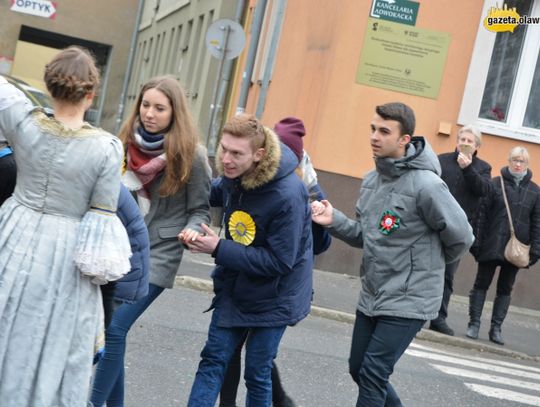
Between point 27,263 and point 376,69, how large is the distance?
36.8 ft

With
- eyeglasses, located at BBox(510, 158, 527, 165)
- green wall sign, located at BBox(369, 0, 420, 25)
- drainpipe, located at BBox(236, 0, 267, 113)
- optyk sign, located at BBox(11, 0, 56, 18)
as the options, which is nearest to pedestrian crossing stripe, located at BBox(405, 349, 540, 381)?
eyeglasses, located at BBox(510, 158, 527, 165)

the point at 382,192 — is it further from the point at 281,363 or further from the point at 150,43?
the point at 150,43

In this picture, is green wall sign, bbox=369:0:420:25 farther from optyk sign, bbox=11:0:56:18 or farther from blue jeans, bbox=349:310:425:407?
optyk sign, bbox=11:0:56:18

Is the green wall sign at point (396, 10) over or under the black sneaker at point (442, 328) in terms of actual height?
over

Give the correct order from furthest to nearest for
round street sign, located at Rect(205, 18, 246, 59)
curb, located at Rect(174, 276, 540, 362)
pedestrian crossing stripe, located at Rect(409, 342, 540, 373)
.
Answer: round street sign, located at Rect(205, 18, 246, 59) → curb, located at Rect(174, 276, 540, 362) → pedestrian crossing stripe, located at Rect(409, 342, 540, 373)

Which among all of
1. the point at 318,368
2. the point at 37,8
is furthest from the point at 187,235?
the point at 37,8

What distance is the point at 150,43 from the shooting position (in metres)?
37.8

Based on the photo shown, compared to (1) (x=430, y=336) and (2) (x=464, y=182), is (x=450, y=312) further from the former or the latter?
(2) (x=464, y=182)

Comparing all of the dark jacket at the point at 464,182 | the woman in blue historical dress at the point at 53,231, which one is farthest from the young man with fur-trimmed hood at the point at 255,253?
the dark jacket at the point at 464,182

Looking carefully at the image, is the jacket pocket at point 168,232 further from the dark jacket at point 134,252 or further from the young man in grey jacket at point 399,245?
the young man in grey jacket at point 399,245

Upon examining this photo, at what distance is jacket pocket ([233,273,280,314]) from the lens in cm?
523

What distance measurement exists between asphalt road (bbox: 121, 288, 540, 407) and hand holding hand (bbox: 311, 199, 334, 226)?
1.62 m

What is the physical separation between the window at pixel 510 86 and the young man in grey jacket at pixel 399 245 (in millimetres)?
9535

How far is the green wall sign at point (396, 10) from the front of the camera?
571 inches
